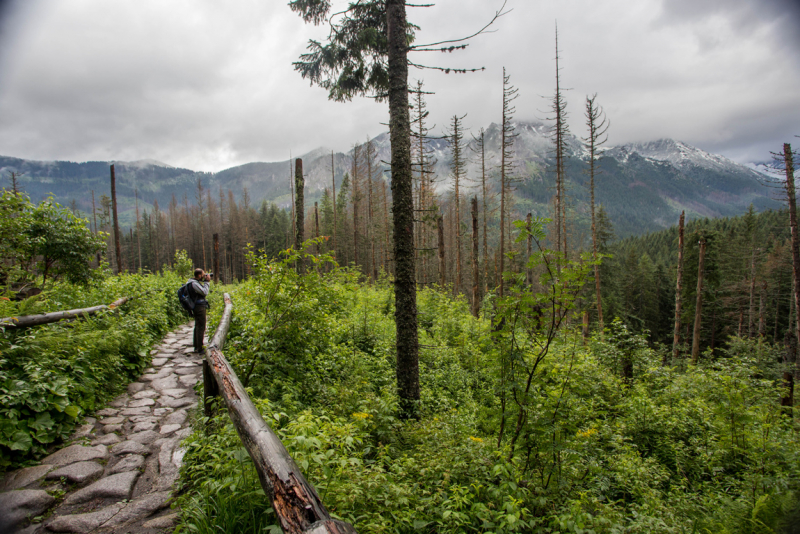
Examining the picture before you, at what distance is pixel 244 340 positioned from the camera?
17.4 ft

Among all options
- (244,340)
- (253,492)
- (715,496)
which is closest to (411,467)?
(253,492)

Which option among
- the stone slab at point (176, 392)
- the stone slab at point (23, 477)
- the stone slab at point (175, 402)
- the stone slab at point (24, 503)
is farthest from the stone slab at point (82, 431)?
the stone slab at point (176, 392)

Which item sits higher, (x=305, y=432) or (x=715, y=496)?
(x=305, y=432)

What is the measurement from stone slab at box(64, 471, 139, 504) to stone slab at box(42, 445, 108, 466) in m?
0.54

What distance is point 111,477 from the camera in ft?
10.4

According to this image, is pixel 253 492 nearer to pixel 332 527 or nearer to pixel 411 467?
pixel 332 527

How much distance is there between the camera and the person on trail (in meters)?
7.25

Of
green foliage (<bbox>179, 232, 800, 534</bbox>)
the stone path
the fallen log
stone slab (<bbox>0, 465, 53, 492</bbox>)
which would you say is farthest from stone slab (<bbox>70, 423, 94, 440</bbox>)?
the fallen log

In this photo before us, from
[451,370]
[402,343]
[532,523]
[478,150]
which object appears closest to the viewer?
[532,523]

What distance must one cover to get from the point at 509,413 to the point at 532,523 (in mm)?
1476

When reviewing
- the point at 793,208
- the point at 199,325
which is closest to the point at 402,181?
the point at 199,325

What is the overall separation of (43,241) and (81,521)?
7.14m

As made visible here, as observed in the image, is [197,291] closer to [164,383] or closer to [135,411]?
[164,383]

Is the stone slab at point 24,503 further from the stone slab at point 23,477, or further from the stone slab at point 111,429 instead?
the stone slab at point 111,429
